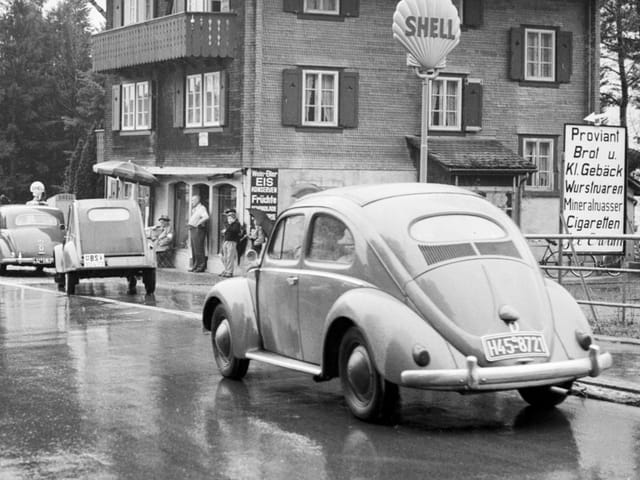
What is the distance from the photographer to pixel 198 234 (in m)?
33.7

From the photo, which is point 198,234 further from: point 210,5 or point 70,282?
point 70,282

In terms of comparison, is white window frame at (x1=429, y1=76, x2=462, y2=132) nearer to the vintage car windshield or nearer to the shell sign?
the vintage car windshield

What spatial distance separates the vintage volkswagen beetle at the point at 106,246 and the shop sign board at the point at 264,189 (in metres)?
8.15

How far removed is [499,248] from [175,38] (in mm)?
25602

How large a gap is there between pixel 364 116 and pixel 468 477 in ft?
89.2

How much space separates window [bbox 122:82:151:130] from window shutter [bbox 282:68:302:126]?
663 cm

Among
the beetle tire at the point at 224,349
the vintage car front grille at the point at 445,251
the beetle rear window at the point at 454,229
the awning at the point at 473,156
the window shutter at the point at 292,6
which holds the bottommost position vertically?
the beetle tire at the point at 224,349

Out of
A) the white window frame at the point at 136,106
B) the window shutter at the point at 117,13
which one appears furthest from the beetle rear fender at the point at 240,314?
the window shutter at the point at 117,13

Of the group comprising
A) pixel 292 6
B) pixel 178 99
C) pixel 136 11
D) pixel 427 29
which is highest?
pixel 136 11

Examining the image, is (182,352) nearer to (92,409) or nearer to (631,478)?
(92,409)

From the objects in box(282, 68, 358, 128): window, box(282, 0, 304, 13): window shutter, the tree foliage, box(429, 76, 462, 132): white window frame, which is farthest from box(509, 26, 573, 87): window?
the tree foliage

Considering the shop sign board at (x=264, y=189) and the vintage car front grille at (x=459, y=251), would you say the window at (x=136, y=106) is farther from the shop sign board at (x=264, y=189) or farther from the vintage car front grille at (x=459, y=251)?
the vintage car front grille at (x=459, y=251)

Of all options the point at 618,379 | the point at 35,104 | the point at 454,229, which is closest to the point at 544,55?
the point at 618,379

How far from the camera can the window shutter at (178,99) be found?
36281mm
